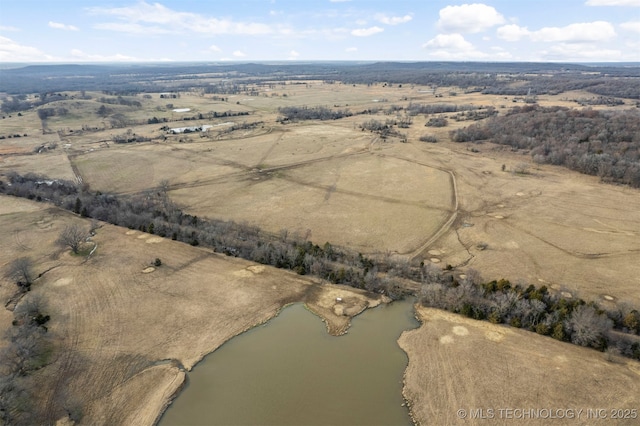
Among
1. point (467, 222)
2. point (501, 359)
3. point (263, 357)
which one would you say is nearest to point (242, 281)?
point (263, 357)

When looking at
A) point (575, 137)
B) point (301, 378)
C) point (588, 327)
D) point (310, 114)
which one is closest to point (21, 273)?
point (301, 378)

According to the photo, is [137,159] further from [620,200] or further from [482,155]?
[620,200]

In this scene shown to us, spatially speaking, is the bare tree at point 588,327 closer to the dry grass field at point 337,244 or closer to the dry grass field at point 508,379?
the dry grass field at point 508,379

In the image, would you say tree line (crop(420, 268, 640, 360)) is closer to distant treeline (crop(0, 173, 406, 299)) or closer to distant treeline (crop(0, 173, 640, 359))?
distant treeline (crop(0, 173, 640, 359))

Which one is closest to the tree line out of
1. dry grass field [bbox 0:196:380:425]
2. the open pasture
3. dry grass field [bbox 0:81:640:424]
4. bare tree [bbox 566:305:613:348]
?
bare tree [bbox 566:305:613:348]

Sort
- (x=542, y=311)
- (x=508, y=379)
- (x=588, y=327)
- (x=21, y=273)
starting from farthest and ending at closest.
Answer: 1. (x=21, y=273)
2. (x=542, y=311)
3. (x=588, y=327)
4. (x=508, y=379)

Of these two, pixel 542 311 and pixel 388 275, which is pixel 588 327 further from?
pixel 388 275
